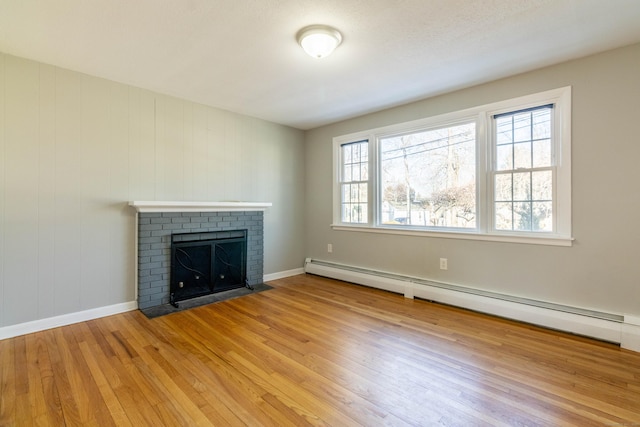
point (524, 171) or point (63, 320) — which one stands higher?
point (524, 171)

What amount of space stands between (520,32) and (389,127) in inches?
73.6

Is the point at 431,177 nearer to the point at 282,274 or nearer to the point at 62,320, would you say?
the point at 282,274

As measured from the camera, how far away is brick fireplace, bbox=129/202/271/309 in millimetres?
3277

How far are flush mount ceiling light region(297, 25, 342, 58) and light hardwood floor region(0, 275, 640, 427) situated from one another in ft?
7.68

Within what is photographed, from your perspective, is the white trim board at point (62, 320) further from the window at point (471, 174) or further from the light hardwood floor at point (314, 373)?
the window at point (471, 174)

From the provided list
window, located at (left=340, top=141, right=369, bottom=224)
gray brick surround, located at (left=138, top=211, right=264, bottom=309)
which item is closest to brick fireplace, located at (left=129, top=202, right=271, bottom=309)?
gray brick surround, located at (left=138, top=211, right=264, bottom=309)

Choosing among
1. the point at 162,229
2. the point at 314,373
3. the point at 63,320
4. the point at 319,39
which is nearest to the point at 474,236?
the point at 314,373

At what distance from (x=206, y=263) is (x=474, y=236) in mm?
3210

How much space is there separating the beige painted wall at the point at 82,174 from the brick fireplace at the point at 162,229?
132 millimetres

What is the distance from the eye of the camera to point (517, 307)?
9.55ft

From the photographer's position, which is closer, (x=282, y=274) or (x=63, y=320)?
(x=63, y=320)

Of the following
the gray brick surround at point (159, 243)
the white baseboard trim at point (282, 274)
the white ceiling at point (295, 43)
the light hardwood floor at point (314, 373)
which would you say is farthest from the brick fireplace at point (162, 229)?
the white ceiling at point (295, 43)

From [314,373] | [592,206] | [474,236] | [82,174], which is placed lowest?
[314,373]

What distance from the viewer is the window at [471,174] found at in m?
2.81
